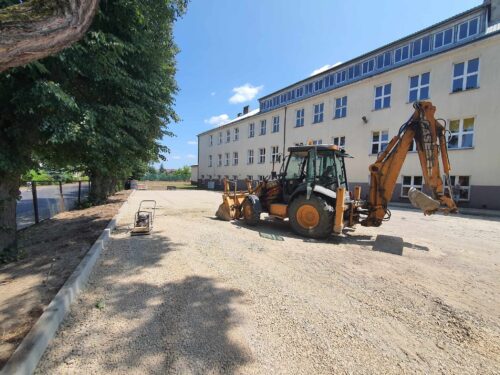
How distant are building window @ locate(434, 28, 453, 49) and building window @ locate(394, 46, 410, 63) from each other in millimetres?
1841

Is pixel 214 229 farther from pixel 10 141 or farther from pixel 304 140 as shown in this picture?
pixel 304 140

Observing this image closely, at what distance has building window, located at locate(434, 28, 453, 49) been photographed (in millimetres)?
17688

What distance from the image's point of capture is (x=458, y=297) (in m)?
3.84

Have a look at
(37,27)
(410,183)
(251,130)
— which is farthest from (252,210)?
(251,130)

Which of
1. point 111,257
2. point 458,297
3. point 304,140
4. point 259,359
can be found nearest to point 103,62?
point 111,257

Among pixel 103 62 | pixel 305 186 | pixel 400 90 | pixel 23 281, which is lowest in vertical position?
pixel 23 281

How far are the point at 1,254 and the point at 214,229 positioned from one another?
4789 millimetres

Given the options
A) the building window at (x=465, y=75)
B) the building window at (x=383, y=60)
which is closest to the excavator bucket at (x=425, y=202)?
the building window at (x=465, y=75)

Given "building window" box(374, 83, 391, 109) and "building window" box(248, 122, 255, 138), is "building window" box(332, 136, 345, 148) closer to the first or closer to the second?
"building window" box(374, 83, 391, 109)

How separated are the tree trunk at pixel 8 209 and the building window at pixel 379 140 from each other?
19876 millimetres

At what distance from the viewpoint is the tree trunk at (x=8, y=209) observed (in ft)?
16.2

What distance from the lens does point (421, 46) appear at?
1912 centimetres

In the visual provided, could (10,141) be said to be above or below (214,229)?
above

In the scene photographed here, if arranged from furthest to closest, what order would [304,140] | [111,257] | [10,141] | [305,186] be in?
1. [304,140]
2. [305,186]
3. [111,257]
4. [10,141]
